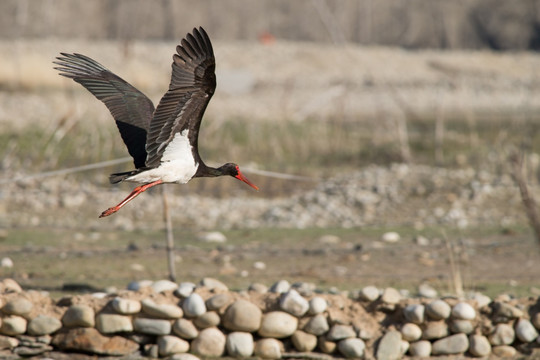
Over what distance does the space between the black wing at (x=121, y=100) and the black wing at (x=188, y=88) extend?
0.94m

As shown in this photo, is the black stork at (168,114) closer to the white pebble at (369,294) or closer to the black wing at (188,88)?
the black wing at (188,88)

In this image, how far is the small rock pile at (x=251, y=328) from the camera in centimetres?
666

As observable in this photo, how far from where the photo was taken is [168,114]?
5934 millimetres

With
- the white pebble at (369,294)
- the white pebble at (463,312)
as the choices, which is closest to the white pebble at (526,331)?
the white pebble at (463,312)

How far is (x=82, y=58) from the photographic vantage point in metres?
7.10

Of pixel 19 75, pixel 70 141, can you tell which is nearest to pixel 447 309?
pixel 70 141

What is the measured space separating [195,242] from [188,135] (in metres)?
6.12

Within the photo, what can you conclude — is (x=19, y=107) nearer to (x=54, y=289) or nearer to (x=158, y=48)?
(x=54, y=289)

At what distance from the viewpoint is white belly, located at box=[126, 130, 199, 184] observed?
6.34 meters

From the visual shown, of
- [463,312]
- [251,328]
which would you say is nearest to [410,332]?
[463,312]

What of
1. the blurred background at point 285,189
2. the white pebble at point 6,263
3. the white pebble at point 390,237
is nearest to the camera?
the white pebble at point 6,263

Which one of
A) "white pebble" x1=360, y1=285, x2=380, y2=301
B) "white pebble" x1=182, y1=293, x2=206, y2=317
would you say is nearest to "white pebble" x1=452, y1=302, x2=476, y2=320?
"white pebble" x1=360, y1=285, x2=380, y2=301

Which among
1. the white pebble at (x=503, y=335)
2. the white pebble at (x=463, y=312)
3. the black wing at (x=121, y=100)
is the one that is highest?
the black wing at (x=121, y=100)

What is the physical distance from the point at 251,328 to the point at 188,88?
218cm
